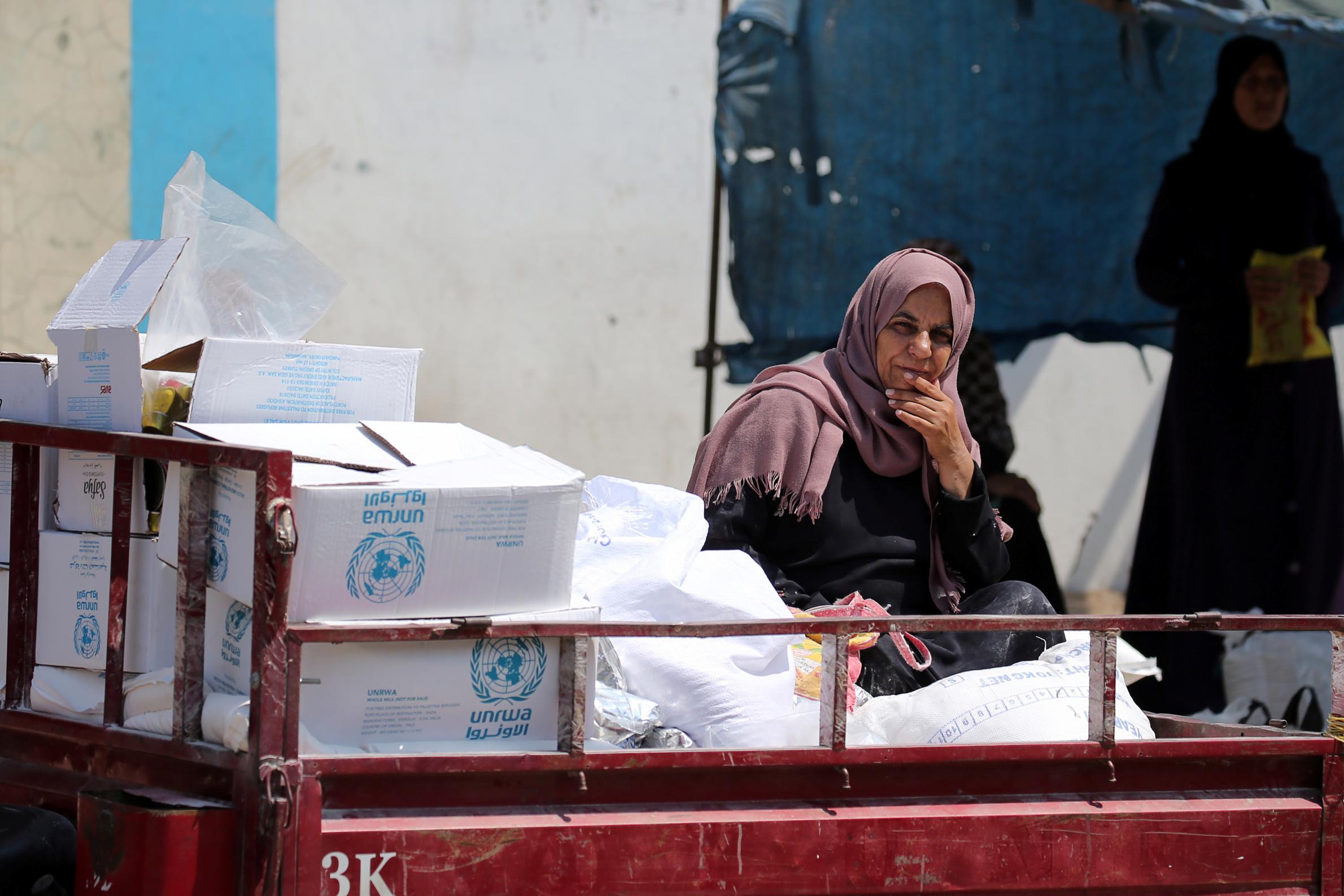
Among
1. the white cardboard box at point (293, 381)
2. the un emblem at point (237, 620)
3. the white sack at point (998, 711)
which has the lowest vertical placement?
the white sack at point (998, 711)

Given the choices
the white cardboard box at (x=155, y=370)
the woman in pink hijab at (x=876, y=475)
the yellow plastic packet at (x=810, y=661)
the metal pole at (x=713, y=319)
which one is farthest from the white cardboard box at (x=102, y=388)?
the metal pole at (x=713, y=319)

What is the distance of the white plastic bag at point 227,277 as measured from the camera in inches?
89.1

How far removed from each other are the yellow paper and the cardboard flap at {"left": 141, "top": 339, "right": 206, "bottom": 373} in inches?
181

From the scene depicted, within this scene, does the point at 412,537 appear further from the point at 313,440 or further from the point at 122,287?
the point at 122,287

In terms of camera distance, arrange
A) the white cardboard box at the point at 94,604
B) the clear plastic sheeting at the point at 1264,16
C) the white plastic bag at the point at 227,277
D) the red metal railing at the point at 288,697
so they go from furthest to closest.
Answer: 1. the clear plastic sheeting at the point at 1264,16
2. the white plastic bag at the point at 227,277
3. the white cardboard box at the point at 94,604
4. the red metal railing at the point at 288,697

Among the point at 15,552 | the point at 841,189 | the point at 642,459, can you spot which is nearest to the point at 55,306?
the point at 642,459

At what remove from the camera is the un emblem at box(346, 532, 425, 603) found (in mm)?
1875

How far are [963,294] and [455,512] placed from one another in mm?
1666

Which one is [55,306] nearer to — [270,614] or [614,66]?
[614,66]

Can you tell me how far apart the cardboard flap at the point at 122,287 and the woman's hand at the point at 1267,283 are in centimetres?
458

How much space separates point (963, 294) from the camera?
10.3 ft

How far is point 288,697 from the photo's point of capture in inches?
71.7

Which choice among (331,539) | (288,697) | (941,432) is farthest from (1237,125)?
(288,697)

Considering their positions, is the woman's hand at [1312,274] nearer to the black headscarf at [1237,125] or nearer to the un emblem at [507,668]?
the black headscarf at [1237,125]
